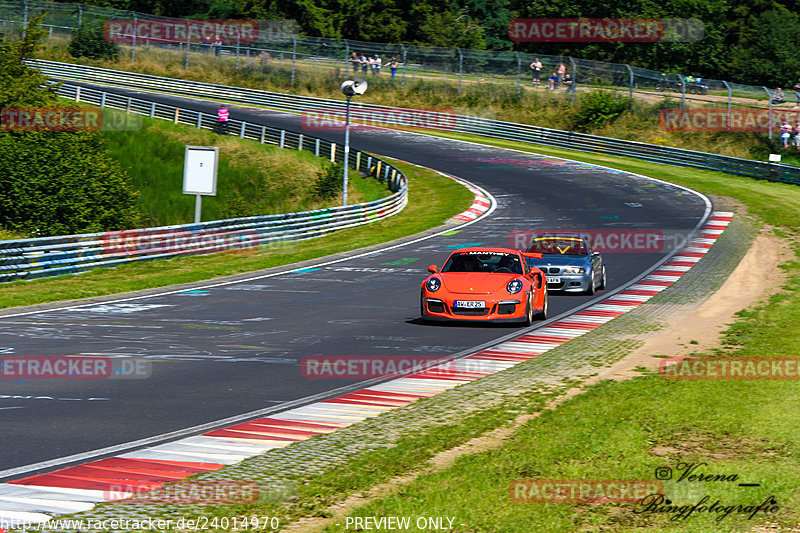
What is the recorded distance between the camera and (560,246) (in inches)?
819

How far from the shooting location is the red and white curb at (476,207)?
3438 centimetres

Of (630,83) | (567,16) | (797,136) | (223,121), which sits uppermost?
(567,16)

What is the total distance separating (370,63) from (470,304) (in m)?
51.6

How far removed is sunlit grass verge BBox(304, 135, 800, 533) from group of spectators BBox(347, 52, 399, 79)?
181 feet

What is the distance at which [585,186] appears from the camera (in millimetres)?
41781

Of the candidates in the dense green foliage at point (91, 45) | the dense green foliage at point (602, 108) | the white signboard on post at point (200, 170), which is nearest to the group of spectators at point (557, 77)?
the dense green foliage at point (602, 108)

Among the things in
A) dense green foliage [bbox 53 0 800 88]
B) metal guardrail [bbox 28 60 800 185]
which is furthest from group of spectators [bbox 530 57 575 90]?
dense green foliage [bbox 53 0 800 88]

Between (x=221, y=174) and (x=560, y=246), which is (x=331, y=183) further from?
(x=560, y=246)

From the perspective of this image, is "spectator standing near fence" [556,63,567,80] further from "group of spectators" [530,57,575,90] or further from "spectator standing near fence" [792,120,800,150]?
"spectator standing near fence" [792,120,800,150]

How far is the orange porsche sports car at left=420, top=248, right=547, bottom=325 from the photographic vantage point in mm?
15227

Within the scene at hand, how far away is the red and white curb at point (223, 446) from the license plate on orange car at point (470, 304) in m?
1.09

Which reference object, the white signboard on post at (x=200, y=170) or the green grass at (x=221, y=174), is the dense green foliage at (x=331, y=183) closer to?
the green grass at (x=221, y=174)

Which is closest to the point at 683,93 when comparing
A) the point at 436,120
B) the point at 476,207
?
the point at 436,120

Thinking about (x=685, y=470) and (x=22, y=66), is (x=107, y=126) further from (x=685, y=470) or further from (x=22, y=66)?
(x=685, y=470)
